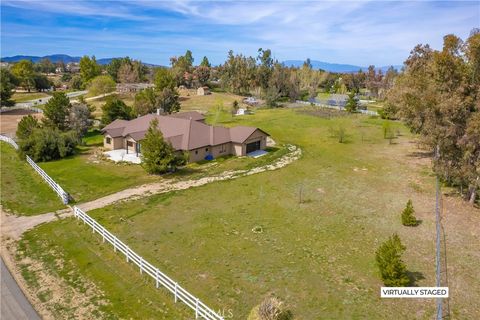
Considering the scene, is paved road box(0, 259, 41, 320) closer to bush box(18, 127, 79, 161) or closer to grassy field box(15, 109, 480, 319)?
grassy field box(15, 109, 480, 319)

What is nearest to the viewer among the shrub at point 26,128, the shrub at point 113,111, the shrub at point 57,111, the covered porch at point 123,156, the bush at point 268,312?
the bush at point 268,312

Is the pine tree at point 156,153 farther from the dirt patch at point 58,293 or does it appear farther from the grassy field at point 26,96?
the grassy field at point 26,96

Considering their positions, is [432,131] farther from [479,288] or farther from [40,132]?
[40,132]

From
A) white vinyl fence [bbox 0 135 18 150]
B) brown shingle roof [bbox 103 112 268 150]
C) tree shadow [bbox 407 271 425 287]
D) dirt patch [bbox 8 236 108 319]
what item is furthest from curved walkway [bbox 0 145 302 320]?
white vinyl fence [bbox 0 135 18 150]

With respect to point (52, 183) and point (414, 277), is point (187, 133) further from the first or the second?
point (414, 277)

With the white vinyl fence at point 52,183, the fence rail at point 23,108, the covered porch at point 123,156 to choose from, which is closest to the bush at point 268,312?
the white vinyl fence at point 52,183

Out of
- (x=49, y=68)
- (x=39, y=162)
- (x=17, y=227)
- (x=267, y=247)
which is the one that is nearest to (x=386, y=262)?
(x=267, y=247)

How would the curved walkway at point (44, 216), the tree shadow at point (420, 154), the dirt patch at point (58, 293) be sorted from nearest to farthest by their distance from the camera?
the dirt patch at point (58, 293), the curved walkway at point (44, 216), the tree shadow at point (420, 154)
